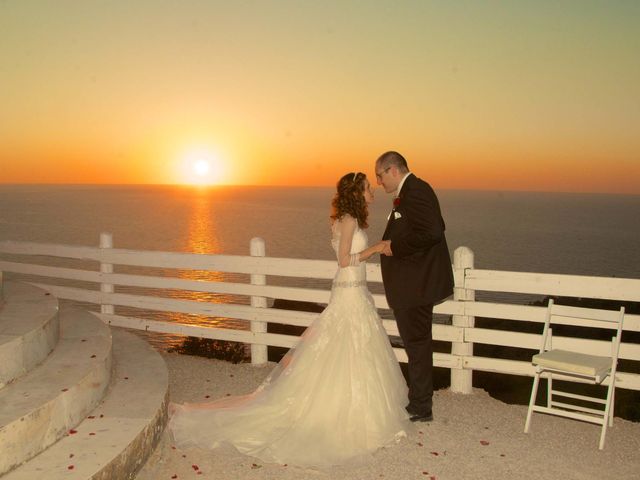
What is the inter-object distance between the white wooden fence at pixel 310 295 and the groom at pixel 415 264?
570 millimetres

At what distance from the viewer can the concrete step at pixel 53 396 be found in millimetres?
4359

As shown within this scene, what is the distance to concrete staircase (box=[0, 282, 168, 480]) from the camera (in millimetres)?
4406

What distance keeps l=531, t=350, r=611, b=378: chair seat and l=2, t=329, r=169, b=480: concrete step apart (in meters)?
3.56

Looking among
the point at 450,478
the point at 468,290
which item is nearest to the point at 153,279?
the point at 468,290

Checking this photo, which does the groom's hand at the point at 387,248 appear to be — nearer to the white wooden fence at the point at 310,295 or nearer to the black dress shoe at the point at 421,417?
the white wooden fence at the point at 310,295

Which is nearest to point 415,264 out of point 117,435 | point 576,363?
point 576,363

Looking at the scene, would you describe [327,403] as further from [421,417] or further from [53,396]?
[53,396]

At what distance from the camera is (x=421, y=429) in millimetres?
6156

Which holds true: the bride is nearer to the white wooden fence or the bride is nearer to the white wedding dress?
the white wedding dress

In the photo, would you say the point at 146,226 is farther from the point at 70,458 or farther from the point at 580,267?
the point at 70,458

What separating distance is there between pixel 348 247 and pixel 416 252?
678 millimetres

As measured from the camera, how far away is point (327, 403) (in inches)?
225

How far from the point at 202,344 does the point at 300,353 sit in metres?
19.6

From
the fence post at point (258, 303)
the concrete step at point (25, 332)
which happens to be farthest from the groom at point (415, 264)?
the concrete step at point (25, 332)
